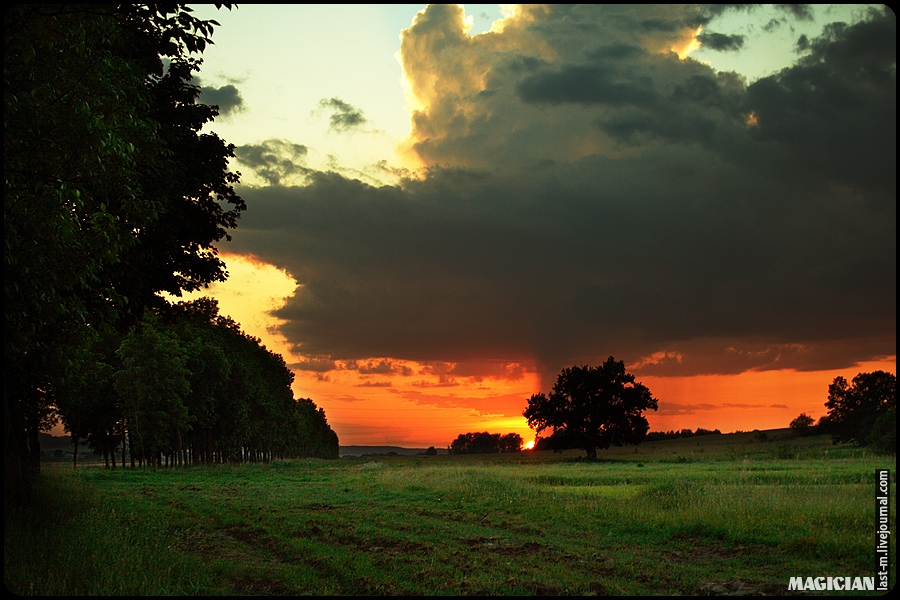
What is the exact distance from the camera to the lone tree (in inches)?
3469

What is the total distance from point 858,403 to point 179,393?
96969 mm

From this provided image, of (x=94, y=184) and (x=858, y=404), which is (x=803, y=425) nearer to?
(x=858, y=404)

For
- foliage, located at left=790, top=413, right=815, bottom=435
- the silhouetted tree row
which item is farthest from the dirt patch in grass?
foliage, located at left=790, top=413, right=815, bottom=435

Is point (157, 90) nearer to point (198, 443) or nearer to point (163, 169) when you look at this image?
point (163, 169)

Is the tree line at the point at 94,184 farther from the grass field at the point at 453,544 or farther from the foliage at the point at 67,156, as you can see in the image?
the grass field at the point at 453,544

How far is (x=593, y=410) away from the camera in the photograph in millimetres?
88625

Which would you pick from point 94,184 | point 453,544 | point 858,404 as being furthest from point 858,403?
point 94,184

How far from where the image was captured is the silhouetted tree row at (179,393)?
189 feet

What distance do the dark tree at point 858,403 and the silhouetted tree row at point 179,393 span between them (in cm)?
8390

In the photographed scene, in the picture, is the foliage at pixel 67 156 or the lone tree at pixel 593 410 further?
the lone tree at pixel 593 410

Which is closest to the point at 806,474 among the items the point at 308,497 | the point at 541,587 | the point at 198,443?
the point at 308,497

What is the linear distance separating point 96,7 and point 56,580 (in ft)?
31.7

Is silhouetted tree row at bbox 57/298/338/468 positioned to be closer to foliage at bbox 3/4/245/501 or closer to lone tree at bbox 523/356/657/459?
foliage at bbox 3/4/245/501

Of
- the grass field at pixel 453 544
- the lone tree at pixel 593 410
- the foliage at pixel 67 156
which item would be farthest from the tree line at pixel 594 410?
the foliage at pixel 67 156
